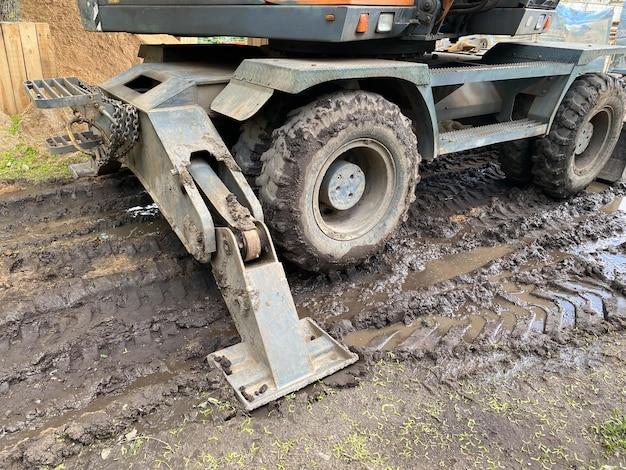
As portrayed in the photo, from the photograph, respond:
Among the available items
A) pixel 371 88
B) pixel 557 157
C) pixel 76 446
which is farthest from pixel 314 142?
pixel 557 157

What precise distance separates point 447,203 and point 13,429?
410cm

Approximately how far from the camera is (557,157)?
5.06m

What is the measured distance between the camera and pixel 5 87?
6.04 meters

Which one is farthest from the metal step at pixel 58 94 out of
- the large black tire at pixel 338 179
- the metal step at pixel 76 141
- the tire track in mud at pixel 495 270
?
the tire track in mud at pixel 495 270

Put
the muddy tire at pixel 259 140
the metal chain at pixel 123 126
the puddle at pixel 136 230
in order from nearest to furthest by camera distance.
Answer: the metal chain at pixel 123 126 < the muddy tire at pixel 259 140 < the puddle at pixel 136 230

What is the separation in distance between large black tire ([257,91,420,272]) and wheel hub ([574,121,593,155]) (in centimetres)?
251

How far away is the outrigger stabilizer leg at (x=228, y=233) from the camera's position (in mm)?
2568

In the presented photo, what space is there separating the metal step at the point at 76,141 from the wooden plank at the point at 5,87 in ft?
9.48

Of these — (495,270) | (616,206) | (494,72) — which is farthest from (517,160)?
(495,270)

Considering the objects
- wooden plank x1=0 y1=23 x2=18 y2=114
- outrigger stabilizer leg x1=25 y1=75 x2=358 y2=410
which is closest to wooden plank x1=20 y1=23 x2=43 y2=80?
wooden plank x1=0 y1=23 x2=18 y2=114

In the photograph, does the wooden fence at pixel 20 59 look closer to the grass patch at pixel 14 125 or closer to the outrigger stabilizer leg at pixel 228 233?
the grass patch at pixel 14 125

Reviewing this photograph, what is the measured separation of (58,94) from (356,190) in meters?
2.17

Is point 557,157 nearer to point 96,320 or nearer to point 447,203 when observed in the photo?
point 447,203

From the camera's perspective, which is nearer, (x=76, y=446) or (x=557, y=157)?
(x=76, y=446)
